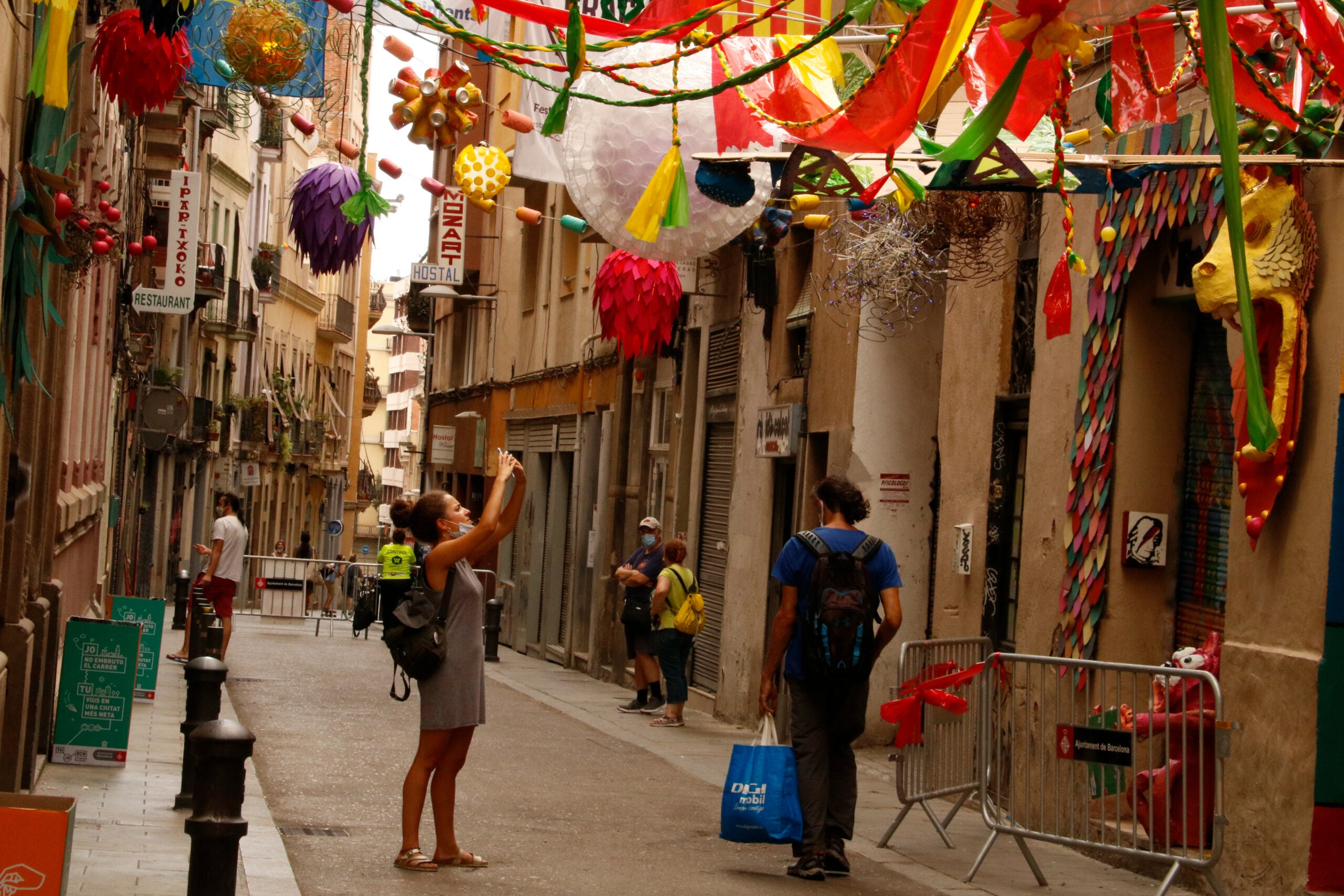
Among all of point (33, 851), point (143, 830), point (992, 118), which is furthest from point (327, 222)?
point (33, 851)

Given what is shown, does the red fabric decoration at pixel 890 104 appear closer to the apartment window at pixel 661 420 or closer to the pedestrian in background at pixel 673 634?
the pedestrian in background at pixel 673 634

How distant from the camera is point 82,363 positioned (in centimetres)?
1582

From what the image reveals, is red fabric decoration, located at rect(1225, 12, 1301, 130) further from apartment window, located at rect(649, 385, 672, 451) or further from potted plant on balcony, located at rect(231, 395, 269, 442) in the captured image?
potted plant on balcony, located at rect(231, 395, 269, 442)

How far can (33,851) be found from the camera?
485cm

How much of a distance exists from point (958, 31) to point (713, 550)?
1384cm

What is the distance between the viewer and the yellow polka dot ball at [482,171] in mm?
13164

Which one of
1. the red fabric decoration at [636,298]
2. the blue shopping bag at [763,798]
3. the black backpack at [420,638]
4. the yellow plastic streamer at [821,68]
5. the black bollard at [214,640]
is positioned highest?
the red fabric decoration at [636,298]

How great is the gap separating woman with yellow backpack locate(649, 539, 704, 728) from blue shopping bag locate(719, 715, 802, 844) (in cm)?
817

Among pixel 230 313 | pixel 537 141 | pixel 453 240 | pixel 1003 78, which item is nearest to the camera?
pixel 1003 78

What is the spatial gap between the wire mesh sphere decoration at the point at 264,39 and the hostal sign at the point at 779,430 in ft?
22.1

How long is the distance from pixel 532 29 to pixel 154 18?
8.58 m

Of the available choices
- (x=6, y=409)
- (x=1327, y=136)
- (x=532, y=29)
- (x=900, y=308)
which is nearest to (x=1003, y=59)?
(x=1327, y=136)

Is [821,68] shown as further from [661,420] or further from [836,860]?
[661,420]

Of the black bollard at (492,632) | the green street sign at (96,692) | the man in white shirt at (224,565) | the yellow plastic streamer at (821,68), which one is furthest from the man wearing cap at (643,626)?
the yellow plastic streamer at (821,68)
